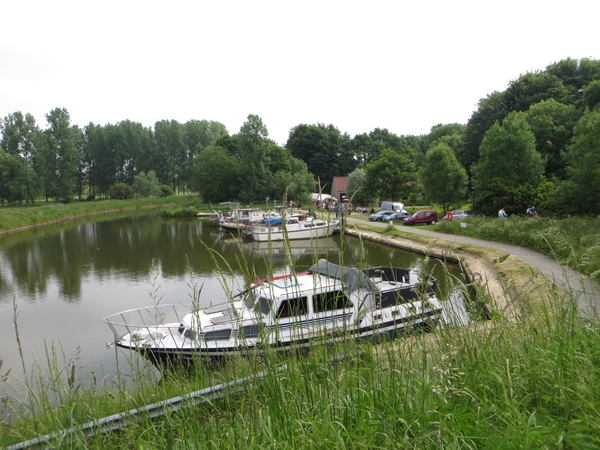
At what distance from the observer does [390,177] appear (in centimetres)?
4075

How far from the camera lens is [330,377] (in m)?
2.70

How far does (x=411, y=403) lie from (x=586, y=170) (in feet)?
65.4

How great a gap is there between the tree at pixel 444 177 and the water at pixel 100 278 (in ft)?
28.3

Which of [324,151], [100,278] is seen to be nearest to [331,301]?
[100,278]

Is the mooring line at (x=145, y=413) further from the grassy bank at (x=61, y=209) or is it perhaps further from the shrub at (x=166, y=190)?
the shrub at (x=166, y=190)

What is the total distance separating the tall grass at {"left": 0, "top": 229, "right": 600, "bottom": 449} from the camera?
2020 millimetres

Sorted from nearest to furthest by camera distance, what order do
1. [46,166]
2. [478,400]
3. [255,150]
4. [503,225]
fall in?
1. [478,400]
2. [503,225]
3. [255,150]
4. [46,166]

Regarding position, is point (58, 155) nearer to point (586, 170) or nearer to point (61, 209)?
point (61, 209)

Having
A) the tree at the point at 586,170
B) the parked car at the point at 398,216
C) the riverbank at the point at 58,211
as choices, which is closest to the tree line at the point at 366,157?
the tree at the point at 586,170

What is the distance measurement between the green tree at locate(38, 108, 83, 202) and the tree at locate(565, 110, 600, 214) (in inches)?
2351

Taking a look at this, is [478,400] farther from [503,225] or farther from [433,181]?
[433,181]

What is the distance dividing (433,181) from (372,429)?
98.7ft

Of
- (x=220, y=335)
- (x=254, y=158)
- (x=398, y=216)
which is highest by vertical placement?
(x=254, y=158)

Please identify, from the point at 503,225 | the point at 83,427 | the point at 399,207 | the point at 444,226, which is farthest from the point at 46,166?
the point at 83,427
